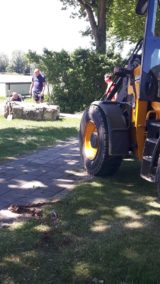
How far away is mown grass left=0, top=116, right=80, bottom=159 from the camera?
9758 millimetres

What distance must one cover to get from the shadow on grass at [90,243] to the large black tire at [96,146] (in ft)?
2.20

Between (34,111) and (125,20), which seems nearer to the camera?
(34,111)

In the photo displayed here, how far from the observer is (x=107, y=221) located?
535 cm

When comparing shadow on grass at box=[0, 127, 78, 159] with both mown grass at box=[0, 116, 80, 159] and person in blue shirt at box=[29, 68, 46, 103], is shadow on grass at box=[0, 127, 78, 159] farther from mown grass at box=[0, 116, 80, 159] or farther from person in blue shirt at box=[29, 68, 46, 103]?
person in blue shirt at box=[29, 68, 46, 103]

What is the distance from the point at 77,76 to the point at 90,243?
15.7 m

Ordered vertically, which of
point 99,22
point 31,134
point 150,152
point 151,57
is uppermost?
point 99,22

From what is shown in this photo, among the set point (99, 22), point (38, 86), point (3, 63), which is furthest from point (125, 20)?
point (3, 63)

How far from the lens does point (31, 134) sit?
1180 centimetres

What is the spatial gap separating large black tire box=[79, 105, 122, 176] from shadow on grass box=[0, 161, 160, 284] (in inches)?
26.4

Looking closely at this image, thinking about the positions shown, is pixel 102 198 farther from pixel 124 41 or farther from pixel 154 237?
pixel 124 41

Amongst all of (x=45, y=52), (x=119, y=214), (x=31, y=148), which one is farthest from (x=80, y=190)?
(x=45, y=52)

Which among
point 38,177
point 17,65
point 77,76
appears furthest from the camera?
point 17,65

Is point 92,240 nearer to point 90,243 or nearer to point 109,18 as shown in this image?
point 90,243

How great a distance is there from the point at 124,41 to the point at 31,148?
3077 cm
